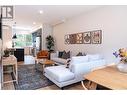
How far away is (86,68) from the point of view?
10.7ft

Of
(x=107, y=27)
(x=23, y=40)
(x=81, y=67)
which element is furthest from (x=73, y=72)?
(x=23, y=40)

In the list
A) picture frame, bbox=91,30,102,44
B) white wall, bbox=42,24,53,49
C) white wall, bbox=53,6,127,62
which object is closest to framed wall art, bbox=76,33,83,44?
white wall, bbox=53,6,127,62

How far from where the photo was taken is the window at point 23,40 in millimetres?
10945

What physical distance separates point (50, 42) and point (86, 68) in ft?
14.3

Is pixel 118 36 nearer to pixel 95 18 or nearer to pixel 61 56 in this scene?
pixel 95 18

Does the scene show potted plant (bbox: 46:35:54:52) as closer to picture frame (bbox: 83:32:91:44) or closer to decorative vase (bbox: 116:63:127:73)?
picture frame (bbox: 83:32:91:44)

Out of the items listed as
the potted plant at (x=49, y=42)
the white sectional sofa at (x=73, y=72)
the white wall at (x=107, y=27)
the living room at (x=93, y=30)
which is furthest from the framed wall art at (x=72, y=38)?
the white sectional sofa at (x=73, y=72)

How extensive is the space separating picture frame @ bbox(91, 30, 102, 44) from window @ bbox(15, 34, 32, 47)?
833cm

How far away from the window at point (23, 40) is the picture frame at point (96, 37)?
833 cm

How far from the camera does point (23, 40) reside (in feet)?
36.9

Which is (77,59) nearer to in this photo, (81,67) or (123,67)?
(81,67)

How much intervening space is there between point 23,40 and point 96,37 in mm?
8638

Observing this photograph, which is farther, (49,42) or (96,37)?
(49,42)

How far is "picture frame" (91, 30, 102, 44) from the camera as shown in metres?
4.16
